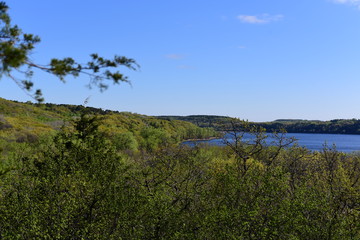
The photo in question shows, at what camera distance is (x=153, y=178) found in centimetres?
2134

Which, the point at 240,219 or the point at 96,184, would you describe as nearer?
the point at 240,219

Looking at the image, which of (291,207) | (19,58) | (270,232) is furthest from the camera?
(291,207)

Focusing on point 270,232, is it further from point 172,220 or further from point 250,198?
point 172,220

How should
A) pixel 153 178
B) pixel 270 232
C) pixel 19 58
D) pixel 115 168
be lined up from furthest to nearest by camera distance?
pixel 153 178 → pixel 115 168 → pixel 270 232 → pixel 19 58

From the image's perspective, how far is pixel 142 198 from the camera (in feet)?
52.1

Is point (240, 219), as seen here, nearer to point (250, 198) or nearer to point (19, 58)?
point (250, 198)

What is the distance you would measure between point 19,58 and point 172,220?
12005 mm

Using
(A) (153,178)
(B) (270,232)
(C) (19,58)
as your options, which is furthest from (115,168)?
(C) (19,58)

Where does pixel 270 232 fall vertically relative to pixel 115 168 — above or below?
below

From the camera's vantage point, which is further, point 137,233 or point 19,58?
point 137,233

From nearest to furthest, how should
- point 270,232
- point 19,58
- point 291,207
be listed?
point 19,58 < point 270,232 < point 291,207

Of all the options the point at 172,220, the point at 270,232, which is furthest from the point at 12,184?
the point at 270,232

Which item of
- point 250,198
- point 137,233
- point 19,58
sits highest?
point 19,58

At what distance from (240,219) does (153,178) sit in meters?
8.01
